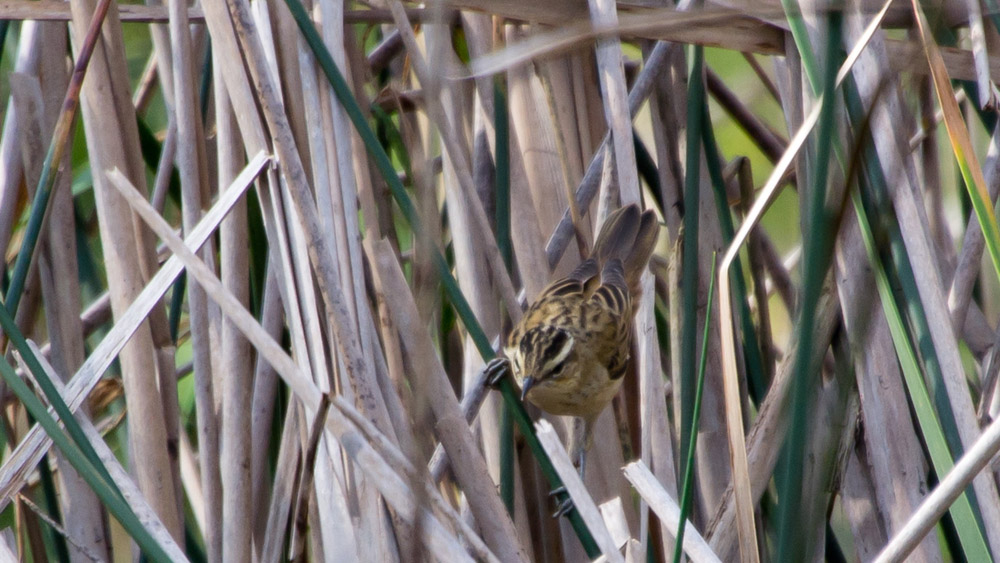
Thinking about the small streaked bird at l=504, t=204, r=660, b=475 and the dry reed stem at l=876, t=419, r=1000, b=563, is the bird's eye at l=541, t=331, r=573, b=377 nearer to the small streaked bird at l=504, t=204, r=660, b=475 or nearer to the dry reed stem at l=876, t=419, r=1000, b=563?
the small streaked bird at l=504, t=204, r=660, b=475

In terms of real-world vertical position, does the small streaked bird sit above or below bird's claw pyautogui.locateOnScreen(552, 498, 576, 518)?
above

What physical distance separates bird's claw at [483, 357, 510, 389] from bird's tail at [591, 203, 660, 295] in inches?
22.5

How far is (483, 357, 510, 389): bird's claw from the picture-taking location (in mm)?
2590

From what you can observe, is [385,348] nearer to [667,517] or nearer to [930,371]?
[667,517]

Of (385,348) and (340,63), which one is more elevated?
(340,63)

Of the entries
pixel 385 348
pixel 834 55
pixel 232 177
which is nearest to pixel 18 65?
pixel 232 177

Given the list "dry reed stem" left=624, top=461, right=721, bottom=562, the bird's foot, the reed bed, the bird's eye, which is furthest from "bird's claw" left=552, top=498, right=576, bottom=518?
"dry reed stem" left=624, top=461, right=721, bottom=562

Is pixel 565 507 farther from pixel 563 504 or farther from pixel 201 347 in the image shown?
pixel 201 347

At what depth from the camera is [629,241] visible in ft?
11.5

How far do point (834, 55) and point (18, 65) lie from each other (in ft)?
8.54

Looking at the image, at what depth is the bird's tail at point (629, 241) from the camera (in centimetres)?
311

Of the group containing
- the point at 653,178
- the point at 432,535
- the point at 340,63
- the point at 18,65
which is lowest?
the point at 432,535

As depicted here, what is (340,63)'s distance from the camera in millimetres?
2539

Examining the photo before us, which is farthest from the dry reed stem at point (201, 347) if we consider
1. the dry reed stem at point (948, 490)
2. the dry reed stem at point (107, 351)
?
the dry reed stem at point (948, 490)
